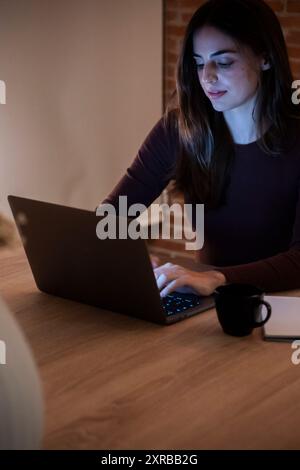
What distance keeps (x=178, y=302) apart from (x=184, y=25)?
2.24 meters

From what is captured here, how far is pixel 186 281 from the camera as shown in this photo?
1.47 m

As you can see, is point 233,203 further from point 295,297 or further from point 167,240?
point 167,240

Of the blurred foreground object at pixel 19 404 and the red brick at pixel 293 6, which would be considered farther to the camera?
the red brick at pixel 293 6

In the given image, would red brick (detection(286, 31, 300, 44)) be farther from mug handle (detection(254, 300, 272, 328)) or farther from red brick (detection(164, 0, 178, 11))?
mug handle (detection(254, 300, 272, 328))

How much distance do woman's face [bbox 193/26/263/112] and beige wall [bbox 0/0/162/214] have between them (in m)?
1.39

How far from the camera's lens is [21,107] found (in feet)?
10.2

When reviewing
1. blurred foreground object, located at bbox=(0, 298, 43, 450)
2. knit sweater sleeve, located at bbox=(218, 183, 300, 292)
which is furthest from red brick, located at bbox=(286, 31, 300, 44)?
blurred foreground object, located at bbox=(0, 298, 43, 450)

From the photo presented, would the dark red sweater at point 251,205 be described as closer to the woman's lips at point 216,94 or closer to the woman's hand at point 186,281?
the woman's lips at point 216,94

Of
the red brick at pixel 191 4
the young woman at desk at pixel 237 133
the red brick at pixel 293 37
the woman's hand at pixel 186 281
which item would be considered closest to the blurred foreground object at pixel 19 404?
the woman's hand at pixel 186 281

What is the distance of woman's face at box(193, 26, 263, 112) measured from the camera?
181 centimetres

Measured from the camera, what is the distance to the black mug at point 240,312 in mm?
1309

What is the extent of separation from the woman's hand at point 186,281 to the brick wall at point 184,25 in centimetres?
186

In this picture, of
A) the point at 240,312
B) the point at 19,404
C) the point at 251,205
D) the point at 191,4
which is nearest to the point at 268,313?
the point at 240,312
